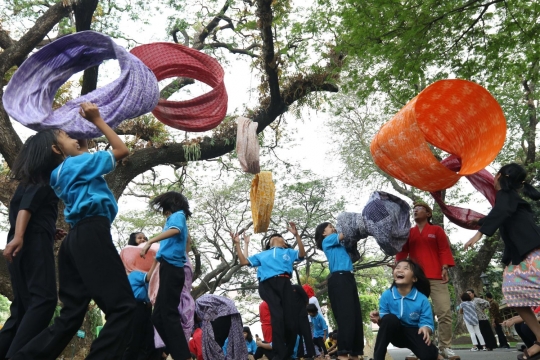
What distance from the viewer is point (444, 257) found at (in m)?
6.33

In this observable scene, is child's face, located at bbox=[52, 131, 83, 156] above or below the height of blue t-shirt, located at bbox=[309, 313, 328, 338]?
above

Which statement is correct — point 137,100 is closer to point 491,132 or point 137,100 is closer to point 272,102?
point 491,132

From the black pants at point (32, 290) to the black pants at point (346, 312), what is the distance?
3010 mm

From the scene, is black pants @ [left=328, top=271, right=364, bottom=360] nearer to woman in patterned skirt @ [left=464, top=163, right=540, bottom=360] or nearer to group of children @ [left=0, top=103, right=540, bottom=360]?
group of children @ [left=0, top=103, right=540, bottom=360]

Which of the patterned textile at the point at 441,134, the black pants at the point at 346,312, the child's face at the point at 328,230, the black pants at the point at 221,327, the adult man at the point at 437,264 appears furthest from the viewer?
the black pants at the point at 221,327

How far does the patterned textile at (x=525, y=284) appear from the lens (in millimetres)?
4949

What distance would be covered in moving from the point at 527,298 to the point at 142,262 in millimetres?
4031

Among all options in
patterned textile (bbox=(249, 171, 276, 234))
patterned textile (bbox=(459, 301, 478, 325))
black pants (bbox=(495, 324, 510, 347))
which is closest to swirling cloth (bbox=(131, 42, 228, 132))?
patterned textile (bbox=(249, 171, 276, 234))

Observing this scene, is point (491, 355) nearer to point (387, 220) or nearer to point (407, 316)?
point (387, 220)

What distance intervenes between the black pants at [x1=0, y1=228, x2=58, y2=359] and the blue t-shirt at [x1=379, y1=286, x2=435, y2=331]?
269 centimetres

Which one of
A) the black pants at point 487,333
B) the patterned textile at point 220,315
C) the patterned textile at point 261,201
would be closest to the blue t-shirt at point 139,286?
the patterned textile at point 220,315

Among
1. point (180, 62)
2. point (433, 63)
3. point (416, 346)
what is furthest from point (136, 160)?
point (416, 346)

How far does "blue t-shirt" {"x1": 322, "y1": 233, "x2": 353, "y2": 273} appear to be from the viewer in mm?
6253

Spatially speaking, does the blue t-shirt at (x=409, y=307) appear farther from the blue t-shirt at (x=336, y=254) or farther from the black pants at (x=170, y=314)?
the black pants at (x=170, y=314)
